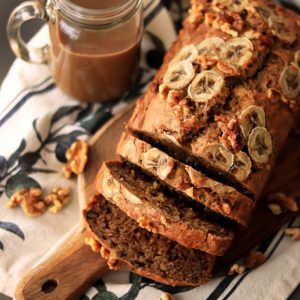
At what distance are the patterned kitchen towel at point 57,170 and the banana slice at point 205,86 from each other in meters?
Answer: 0.85

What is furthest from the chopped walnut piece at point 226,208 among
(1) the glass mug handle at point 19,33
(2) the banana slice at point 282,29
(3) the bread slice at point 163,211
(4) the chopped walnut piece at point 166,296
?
(1) the glass mug handle at point 19,33

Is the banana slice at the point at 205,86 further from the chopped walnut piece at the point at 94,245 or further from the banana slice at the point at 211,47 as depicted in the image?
the chopped walnut piece at the point at 94,245

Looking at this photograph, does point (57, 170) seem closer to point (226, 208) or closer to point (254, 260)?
point (226, 208)

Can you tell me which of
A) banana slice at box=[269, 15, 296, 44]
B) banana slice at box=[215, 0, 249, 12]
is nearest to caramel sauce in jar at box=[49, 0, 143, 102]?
banana slice at box=[215, 0, 249, 12]

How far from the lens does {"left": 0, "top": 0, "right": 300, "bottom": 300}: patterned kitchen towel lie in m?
3.65

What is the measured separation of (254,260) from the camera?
3.72 meters

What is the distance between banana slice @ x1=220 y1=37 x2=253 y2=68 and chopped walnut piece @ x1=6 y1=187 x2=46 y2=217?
1363mm

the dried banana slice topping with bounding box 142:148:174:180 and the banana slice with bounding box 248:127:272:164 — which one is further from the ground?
the banana slice with bounding box 248:127:272:164

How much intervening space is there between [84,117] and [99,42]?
0.59 metres

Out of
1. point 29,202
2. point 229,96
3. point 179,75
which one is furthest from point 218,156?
point 29,202

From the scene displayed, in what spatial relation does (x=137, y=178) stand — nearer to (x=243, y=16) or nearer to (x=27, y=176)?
(x=27, y=176)

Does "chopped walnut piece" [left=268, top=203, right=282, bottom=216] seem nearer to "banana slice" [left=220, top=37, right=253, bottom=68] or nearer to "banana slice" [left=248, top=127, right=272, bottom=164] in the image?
"banana slice" [left=248, top=127, right=272, bottom=164]

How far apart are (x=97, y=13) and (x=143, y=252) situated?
1.35 m

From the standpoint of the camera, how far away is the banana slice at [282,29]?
380 cm
